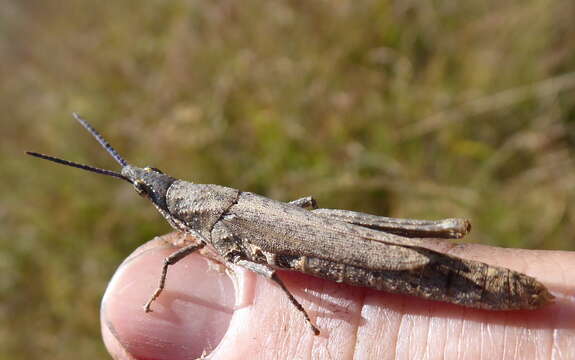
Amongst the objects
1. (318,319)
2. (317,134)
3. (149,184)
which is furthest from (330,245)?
(317,134)

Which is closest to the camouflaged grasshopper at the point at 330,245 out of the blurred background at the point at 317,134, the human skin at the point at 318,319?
the human skin at the point at 318,319

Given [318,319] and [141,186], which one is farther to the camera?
[141,186]

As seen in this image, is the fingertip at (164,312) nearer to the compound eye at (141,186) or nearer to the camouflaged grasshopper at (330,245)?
the camouflaged grasshopper at (330,245)

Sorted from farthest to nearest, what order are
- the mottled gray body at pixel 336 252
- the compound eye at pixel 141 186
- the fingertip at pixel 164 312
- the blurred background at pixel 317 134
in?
1. the blurred background at pixel 317 134
2. the compound eye at pixel 141 186
3. the fingertip at pixel 164 312
4. the mottled gray body at pixel 336 252

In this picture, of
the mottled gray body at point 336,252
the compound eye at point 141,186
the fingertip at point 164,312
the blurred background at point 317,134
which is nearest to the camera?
the mottled gray body at point 336,252

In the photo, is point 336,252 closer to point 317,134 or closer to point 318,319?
point 318,319

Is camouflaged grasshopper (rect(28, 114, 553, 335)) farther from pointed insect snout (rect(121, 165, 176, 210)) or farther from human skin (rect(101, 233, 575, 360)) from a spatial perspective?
human skin (rect(101, 233, 575, 360))

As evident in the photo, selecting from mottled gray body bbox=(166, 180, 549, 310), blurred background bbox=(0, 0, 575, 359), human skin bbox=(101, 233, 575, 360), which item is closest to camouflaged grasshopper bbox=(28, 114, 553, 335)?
mottled gray body bbox=(166, 180, 549, 310)
